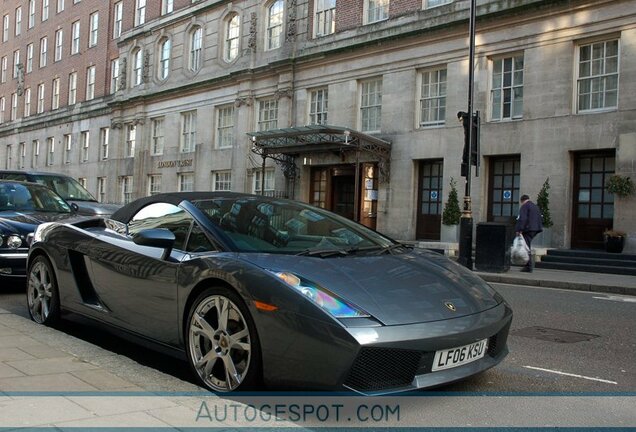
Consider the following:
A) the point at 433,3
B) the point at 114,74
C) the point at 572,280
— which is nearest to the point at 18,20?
the point at 114,74

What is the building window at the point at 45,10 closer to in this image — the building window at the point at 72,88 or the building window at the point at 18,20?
the building window at the point at 18,20

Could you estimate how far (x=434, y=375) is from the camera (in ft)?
11.7

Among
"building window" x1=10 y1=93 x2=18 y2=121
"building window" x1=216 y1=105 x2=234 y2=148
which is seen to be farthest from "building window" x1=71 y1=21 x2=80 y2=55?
"building window" x1=216 y1=105 x2=234 y2=148

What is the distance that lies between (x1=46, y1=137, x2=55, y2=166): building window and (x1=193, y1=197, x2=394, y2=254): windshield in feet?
139

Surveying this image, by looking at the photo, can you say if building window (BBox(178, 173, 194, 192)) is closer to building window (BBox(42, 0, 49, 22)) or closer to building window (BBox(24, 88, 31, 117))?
building window (BBox(24, 88, 31, 117))

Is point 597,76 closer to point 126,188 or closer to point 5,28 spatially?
point 126,188

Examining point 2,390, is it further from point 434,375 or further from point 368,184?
point 368,184

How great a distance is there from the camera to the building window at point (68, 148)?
4069 centimetres

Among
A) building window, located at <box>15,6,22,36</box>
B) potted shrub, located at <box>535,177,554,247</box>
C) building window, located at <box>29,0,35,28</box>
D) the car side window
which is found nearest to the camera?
the car side window

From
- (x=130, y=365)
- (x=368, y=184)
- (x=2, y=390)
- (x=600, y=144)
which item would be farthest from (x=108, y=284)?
(x=368, y=184)

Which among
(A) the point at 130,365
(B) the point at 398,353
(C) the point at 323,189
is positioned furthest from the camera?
(C) the point at 323,189

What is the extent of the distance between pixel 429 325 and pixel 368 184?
1829 centimetres

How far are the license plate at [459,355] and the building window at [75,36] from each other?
141ft

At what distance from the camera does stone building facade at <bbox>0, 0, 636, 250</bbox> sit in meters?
16.4
